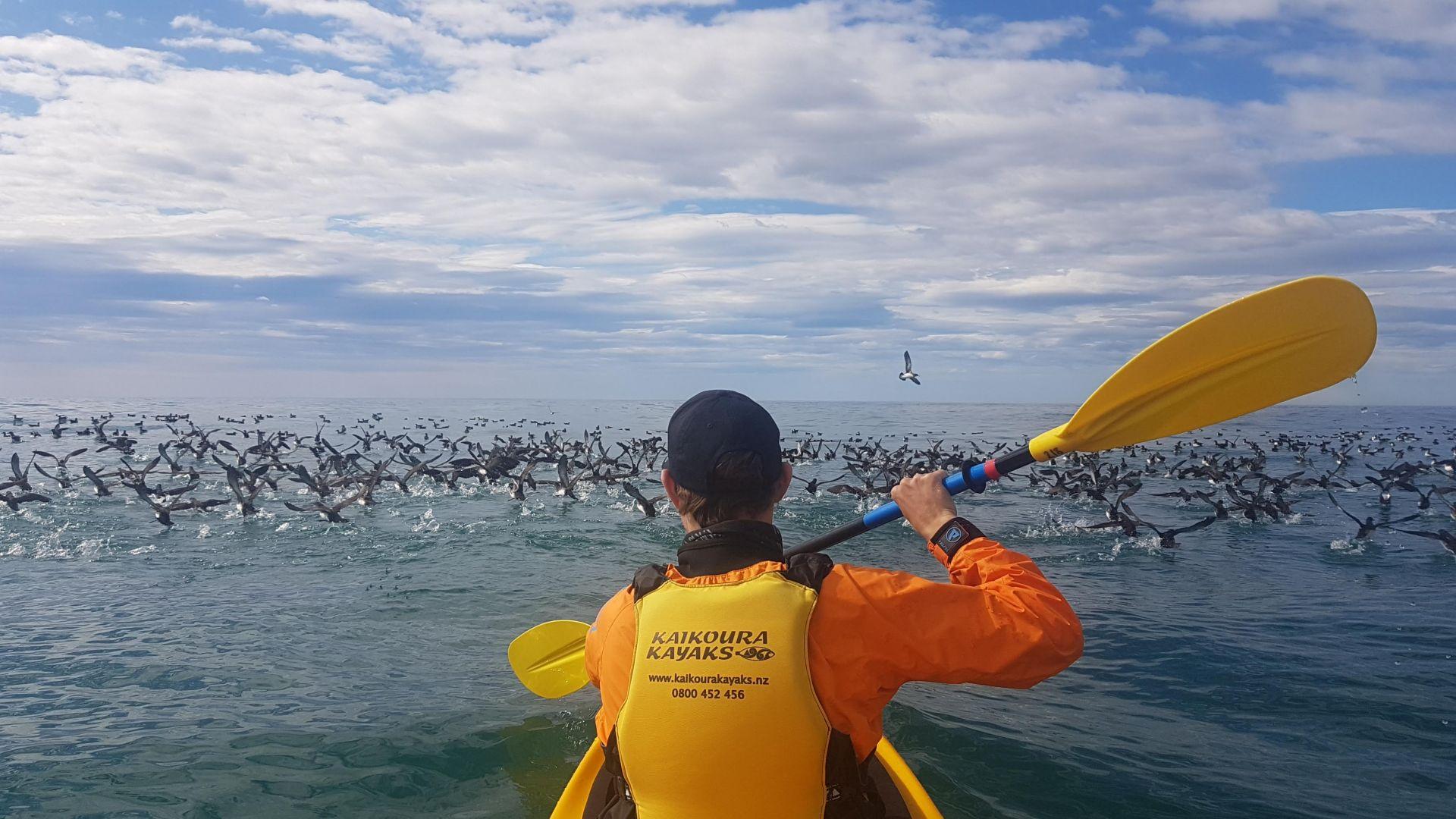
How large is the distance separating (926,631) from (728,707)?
2.41ft

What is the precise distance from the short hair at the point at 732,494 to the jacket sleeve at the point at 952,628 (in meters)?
0.47

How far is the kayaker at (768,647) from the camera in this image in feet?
9.59

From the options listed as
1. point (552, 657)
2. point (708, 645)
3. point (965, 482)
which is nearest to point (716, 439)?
point (708, 645)

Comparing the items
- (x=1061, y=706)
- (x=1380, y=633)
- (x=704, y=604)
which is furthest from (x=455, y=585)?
(x=1380, y=633)

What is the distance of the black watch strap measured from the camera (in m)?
3.31

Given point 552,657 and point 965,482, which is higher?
point 965,482

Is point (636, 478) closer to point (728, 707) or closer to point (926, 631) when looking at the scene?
point (728, 707)

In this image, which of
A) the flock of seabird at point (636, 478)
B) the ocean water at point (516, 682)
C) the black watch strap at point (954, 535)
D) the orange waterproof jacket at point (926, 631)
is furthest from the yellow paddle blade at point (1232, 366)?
the flock of seabird at point (636, 478)

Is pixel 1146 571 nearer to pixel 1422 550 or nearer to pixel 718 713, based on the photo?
pixel 1422 550

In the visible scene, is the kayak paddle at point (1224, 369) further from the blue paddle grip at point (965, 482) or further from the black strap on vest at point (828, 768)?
the black strap on vest at point (828, 768)

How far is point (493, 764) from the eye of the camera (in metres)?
7.34

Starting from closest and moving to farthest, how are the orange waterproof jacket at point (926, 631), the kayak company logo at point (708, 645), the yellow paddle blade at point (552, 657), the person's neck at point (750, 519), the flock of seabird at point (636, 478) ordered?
the orange waterproof jacket at point (926, 631), the kayak company logo at point (708, 645), the person's neck at point (750, 519), the yellow paddle blade at point (552, 657), the flock of seabird at point (636, 478)

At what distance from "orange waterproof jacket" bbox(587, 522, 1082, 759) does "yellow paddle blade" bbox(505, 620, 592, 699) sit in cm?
369

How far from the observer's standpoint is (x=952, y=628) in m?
2.89
